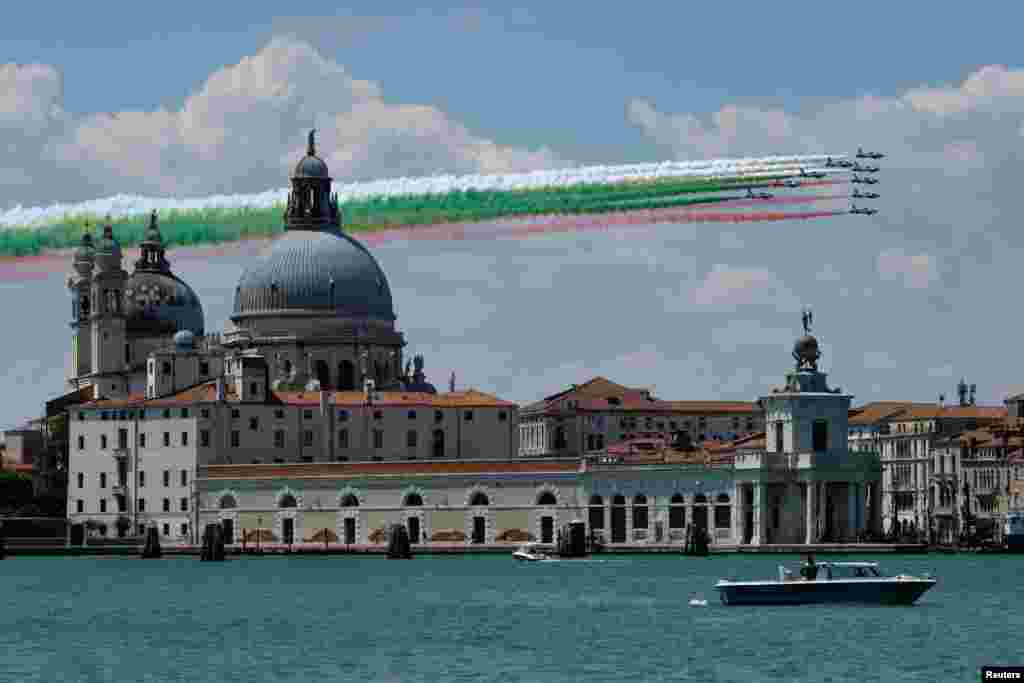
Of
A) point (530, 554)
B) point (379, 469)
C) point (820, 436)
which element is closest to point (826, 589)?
point (530, 554)

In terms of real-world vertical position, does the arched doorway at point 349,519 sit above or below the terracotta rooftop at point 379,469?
below

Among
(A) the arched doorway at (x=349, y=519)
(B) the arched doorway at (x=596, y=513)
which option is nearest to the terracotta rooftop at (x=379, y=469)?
(A) the arched doorway at (x=349, y=519)

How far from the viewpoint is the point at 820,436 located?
6944 inches

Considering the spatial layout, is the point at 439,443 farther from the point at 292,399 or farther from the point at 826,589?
the point at 826,589

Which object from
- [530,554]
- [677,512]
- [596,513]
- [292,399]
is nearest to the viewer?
[530,554]

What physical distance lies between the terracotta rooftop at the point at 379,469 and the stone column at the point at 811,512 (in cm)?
1513

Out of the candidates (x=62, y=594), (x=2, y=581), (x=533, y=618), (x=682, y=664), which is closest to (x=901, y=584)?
(x=533, y=618)

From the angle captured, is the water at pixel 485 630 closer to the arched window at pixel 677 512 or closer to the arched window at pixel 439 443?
the arched window at pixel 677 512

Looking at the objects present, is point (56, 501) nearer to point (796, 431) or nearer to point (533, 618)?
→ point (796, 431)

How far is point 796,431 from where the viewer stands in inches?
6919

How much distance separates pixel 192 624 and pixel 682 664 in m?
24.0

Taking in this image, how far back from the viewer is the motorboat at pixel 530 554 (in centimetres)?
16600

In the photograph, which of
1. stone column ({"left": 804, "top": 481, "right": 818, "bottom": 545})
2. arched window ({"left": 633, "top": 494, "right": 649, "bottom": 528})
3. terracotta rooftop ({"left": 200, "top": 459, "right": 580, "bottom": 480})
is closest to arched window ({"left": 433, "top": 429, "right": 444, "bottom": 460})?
terracotta rooftop ({"left": 200, "top": 459, "right": 580, "bottom": 480})

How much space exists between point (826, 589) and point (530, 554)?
57.6 m
